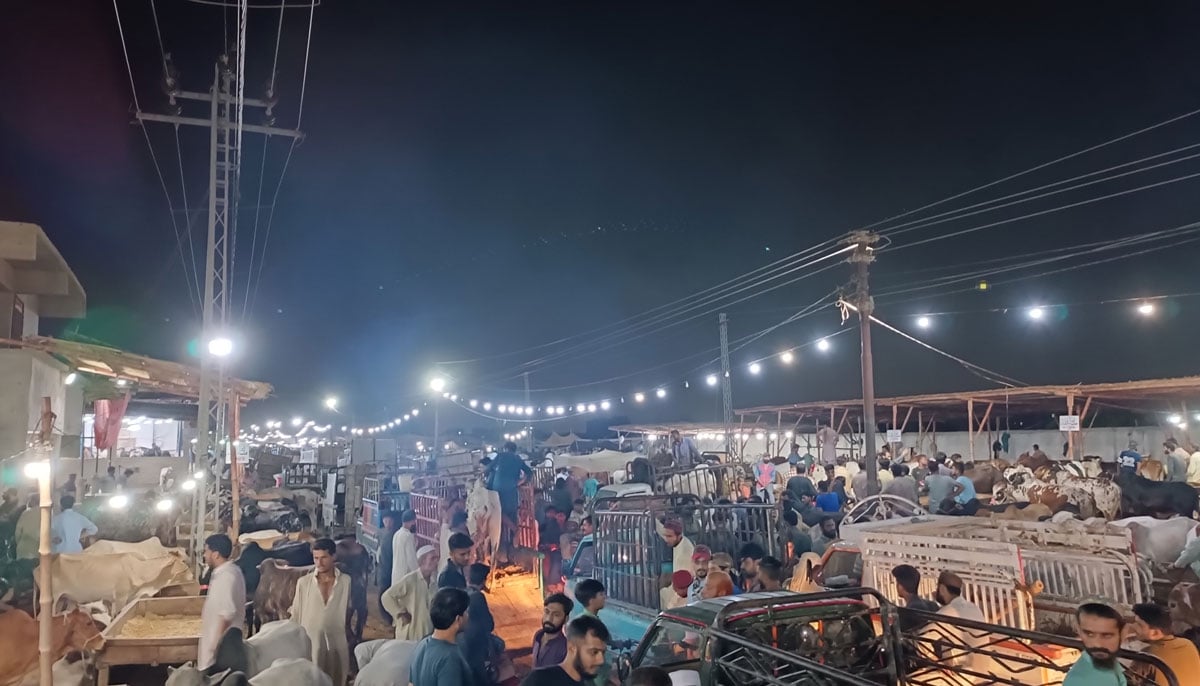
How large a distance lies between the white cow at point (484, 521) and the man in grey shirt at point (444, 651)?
812 centimetres

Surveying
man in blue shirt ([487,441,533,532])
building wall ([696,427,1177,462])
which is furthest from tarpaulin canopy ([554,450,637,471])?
building wall ([696,427,1177,462])

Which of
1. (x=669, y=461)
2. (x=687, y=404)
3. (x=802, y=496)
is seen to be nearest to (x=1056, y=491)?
(x=802, y=496)

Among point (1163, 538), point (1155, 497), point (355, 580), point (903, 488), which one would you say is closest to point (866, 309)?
point (903, 488)

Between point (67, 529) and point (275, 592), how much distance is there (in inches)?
189

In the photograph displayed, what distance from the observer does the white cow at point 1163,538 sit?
9.73 m

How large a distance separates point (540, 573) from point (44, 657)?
9.23 meters

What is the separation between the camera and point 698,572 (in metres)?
7.11

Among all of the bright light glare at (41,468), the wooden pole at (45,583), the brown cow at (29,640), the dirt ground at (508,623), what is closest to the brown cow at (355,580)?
the dirt ground at (508,623)

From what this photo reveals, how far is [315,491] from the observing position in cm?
2145

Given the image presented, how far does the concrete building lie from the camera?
13.1 metres

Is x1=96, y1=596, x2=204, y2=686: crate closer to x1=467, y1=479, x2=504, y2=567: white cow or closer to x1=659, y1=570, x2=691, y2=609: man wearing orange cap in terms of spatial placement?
x1=659, y1=570, x2=691, y2=609: man wearing orange cap

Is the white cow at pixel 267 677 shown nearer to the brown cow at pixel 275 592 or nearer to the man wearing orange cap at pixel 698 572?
the brown cow at pixel 275 592

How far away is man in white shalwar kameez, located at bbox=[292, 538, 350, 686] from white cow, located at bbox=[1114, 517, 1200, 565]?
10.3 meters

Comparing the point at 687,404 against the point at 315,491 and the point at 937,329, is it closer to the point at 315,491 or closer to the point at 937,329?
the point at 937,329
